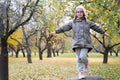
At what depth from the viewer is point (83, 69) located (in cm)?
1005

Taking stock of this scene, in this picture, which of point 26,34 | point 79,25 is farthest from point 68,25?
point 26,34

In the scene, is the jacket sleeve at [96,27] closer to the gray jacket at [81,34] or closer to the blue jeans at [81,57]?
the gray jacket at [81,34]

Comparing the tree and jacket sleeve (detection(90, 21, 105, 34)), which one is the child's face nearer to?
jacket sleeve (detection(90, 21, 105, 34))

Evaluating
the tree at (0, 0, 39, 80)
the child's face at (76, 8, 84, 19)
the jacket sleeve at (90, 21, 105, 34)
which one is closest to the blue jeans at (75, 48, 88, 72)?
the jacket sleeve at (90, 21, 105, 34)

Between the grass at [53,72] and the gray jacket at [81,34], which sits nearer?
the gray jacket at [81,34]

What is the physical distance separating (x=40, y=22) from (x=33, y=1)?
2.81 m

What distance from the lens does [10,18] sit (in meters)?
16.2

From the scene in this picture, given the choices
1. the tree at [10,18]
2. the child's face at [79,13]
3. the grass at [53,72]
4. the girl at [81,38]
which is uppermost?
the tree at [10,18]

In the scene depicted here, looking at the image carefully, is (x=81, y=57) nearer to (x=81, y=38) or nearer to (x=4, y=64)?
(x=81, y=38)

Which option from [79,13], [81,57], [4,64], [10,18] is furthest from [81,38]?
[4,64]

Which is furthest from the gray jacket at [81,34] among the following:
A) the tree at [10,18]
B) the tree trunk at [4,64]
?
the tree trunk at [4,64]

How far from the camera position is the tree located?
615 inches

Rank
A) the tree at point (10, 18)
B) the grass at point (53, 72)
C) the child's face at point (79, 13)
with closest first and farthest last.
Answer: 1. the child's face at point (79, 13)
2. the tree at point (10, 18)
3. the grass at point (53, 72)

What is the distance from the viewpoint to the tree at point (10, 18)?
15617mm
